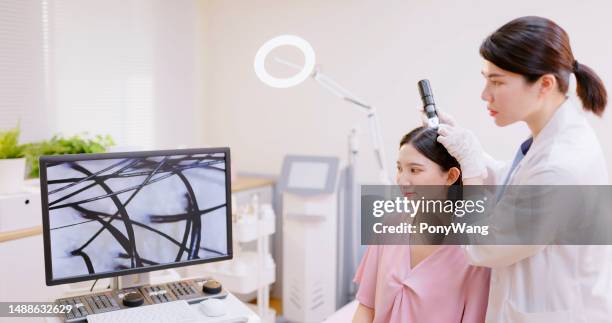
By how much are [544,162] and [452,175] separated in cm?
25

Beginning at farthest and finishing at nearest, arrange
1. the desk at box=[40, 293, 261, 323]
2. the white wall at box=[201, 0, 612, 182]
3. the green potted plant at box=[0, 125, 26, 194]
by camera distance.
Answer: the white wall at box=[201, 0, 612, 182], the green potted plant at box=[0, 125, 26, 194], the desk at box=[40, 293, 261, 323]

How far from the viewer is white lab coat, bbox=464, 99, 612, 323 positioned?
1.23m

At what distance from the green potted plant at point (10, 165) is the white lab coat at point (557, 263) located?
1.53m

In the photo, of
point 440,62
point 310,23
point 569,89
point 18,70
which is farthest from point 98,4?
point 569,89

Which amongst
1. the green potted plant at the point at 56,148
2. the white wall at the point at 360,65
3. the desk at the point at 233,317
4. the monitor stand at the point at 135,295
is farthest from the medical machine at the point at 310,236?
the desk at the point at 233,317

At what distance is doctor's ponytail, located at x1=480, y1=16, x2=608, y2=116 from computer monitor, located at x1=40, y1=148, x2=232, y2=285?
0.71 meters

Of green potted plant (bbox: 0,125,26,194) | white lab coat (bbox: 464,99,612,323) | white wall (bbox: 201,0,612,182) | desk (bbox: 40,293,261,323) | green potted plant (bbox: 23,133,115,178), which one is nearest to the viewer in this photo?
white lab coat (bbox: 464,99,612,323)

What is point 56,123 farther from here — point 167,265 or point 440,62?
point 440,62

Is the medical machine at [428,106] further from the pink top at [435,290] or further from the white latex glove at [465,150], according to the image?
the pink top at [435,290]

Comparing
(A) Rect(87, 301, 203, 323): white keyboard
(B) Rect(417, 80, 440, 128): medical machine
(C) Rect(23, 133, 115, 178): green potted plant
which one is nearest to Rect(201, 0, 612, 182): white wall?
(C) Rect(23, 133, 115, 178): green potted plant

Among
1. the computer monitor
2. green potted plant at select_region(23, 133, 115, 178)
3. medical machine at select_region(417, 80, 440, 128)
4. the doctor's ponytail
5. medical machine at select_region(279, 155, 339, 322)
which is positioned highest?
the doctor's ponytail

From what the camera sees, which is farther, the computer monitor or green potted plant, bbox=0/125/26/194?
green potted plant, bbox=0/125/26/194

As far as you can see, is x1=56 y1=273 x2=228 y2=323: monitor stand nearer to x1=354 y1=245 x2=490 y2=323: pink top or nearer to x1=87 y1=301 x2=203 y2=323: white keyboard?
x1=87 y1=301 x2=203 y2=323: white keyboard

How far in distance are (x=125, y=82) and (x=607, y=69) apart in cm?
221
